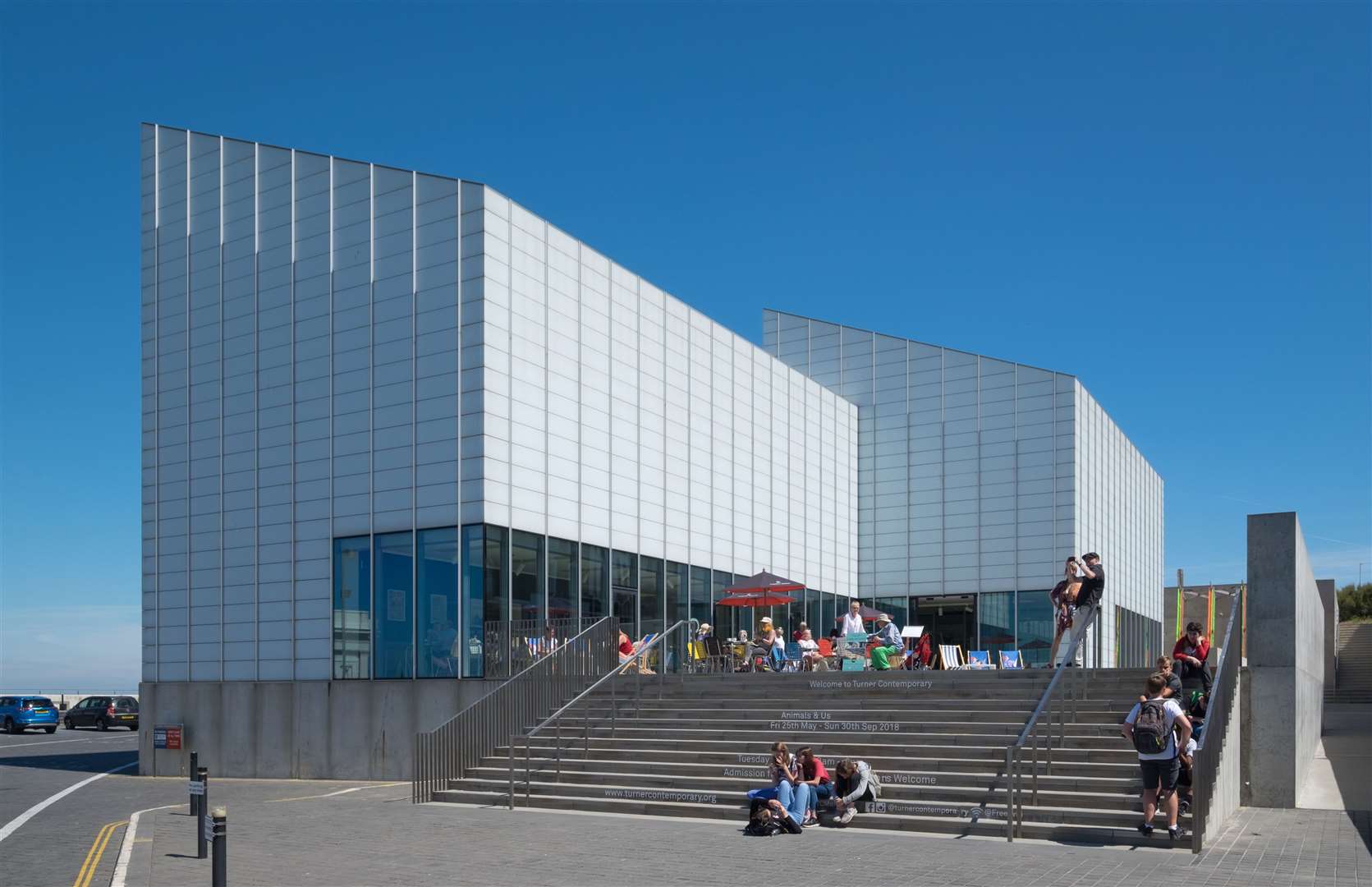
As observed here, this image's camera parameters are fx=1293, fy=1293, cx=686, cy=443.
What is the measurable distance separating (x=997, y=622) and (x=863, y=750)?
20236 mm

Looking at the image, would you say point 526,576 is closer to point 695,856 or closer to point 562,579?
point 562,579

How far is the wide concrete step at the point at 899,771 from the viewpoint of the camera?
15.4m

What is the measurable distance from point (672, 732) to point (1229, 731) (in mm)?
7908

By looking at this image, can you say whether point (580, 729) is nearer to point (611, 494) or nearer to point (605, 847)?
point (605, 847)

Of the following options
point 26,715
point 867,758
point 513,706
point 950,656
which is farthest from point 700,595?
point 26,715

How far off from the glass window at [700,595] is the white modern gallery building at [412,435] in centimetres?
19

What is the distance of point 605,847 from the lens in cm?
1436

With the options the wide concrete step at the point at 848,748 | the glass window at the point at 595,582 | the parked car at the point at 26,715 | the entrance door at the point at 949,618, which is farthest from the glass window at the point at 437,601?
the parked car at the point at 26,715

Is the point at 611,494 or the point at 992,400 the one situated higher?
the point at 992,400

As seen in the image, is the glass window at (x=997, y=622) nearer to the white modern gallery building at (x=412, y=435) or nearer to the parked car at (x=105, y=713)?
the white modern gallery building at (x=412, y=435)

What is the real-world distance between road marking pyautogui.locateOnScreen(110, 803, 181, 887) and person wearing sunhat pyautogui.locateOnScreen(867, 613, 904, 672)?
1149 centimetres

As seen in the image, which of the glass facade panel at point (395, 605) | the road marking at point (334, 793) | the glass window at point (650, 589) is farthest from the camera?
the glass window at point (650, 589)

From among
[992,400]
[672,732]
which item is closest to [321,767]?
[672,732]

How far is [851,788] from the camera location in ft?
51.9
